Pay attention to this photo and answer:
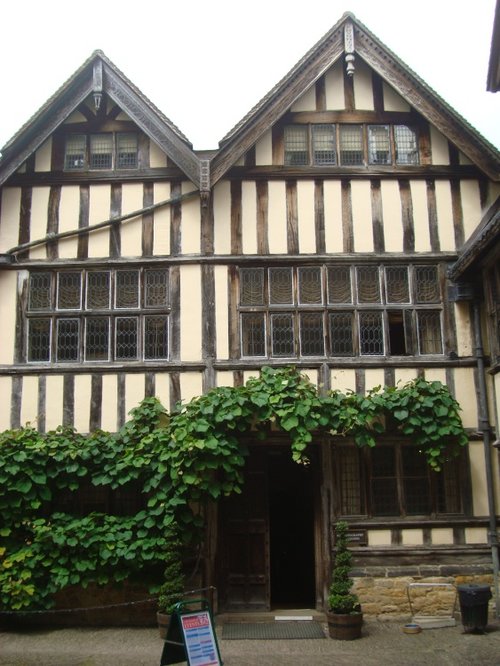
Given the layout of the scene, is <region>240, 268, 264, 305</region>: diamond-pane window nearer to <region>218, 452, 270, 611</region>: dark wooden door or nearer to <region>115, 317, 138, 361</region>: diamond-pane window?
<region>115, 317, 138, 361</region>: diamond-pane window

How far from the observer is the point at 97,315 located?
38.5ft

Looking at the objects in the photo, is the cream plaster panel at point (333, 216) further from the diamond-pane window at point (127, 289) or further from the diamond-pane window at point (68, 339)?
the diamond-pane window at point (68, 339)

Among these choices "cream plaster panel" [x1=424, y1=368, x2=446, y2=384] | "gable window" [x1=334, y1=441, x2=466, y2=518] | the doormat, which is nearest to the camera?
the doormat

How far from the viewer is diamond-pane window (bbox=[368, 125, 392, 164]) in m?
12.1

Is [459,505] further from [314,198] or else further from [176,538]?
[314,198]

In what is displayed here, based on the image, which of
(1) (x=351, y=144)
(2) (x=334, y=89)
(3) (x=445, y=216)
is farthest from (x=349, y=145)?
(3) (x=445, y=216)

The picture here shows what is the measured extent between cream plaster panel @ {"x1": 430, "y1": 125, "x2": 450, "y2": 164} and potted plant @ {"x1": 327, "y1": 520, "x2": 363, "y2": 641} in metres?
6.66

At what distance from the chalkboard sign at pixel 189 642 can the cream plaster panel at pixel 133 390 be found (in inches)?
179

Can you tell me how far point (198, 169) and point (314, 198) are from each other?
6.61 ft

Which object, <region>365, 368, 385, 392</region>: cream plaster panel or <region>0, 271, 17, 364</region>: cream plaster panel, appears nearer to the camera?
<region>365, 368, 385, 392</region>: cream plaster panel

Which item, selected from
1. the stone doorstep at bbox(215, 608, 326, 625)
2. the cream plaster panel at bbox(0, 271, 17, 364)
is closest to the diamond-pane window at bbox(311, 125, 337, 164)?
the cream plaster panel at bbox(0, 271, 17, 364)

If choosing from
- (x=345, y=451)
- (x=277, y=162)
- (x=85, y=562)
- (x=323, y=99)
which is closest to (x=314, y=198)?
(x=277, y=162)

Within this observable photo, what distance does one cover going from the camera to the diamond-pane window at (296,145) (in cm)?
1212

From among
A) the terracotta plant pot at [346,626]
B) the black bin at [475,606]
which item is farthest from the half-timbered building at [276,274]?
the terracotta plant pot at [346,626]
